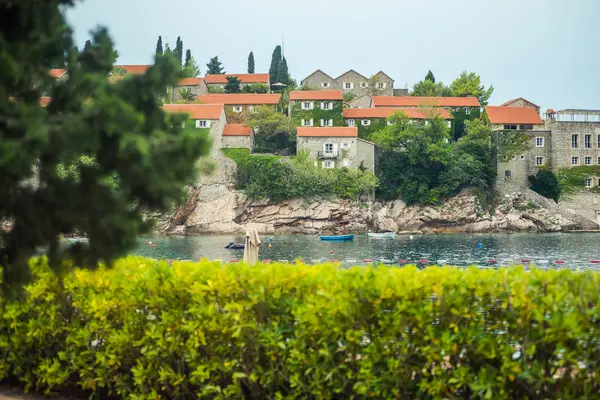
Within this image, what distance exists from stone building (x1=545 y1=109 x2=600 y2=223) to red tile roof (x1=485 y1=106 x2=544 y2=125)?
219 centimetres

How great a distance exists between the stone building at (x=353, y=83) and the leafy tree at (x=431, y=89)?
14.5 feet

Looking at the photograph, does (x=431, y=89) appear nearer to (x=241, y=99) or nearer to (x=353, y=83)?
(x=353, y=83)

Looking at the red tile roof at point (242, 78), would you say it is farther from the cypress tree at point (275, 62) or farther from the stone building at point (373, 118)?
the stone building at point (373, 118)

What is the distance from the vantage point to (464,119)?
273ft

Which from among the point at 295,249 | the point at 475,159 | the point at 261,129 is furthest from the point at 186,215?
the point at 475,159

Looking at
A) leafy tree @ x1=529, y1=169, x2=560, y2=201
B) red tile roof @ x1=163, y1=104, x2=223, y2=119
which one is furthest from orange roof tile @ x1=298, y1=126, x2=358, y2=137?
leafy tree @ x1=529, y1=169, x2=560, y2=201

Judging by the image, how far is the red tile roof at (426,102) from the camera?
82.6m

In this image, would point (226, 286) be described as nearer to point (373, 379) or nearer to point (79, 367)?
point (373, 379)

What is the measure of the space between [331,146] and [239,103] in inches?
630

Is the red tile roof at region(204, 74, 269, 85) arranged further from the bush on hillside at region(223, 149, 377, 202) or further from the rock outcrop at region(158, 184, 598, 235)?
the rock outcrop at region(158, 184, 598, 235)

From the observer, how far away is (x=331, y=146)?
75875 mm

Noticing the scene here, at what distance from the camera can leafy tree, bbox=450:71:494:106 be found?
303 ft

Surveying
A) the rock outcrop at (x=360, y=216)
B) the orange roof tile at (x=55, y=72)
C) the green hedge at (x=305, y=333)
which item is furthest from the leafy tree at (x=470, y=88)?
the green hedge at (x=305, y=333)

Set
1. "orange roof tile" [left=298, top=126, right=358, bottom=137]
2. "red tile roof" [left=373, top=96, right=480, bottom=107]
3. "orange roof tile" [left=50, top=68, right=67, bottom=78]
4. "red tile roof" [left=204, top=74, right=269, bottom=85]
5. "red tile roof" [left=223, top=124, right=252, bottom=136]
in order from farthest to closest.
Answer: "red tile roof" [left=204, top=74, right=269, bottom=85] < "red tile roof" [left=373, top=96, right=480, bottom=107] < "red tile roof" [left=223, top=124, right=252, bottom=136] < "orange roof tile" [left=298, top=126, right=358, bottom=137] < "orange roof tile" [left=50, top=68, right=67, bottom=78]
